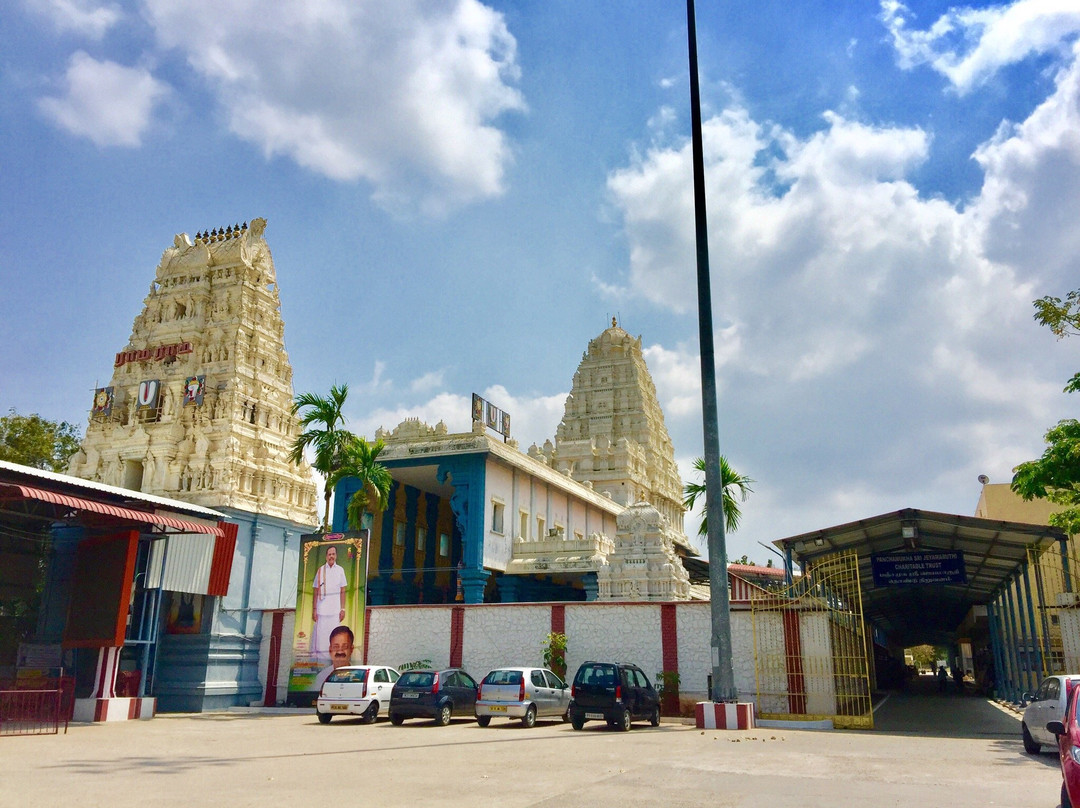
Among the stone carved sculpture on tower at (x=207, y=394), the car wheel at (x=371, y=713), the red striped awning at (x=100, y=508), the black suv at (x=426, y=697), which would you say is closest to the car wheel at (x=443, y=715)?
the black suv at (x=426, y=697)

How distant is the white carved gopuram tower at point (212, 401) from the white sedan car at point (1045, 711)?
2578 centimetres

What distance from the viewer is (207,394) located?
40.8 m

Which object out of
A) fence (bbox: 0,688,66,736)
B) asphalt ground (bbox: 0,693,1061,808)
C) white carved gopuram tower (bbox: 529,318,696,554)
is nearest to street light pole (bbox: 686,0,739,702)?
asphalt ground (bbox: 0,693,1061,808)

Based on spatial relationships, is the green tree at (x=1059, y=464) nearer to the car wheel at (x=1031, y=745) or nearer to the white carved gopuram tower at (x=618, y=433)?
the car wheel at (x=1031, y=745)

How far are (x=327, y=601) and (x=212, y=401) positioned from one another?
19280 mm

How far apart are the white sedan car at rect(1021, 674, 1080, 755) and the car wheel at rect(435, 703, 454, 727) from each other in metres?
11.4

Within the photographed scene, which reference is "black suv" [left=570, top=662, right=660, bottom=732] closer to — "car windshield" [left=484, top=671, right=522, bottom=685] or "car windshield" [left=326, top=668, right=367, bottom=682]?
"car windshield" [left=484, top=671, right=522, bottom=685]

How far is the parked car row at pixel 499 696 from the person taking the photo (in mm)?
17484

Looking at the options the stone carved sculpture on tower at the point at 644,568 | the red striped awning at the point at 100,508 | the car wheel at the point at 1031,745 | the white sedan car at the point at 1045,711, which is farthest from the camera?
the stone carved sculpture on tower at the point at 644,568

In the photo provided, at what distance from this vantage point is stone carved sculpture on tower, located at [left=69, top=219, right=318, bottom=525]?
3966 centimetres

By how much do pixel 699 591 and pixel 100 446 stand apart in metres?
29.5

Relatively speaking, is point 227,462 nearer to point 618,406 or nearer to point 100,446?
point 100,446

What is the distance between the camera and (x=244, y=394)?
41.4 metres

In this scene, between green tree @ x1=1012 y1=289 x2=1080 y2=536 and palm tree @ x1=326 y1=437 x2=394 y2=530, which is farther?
palm tree @ x1=326 y1=437 x2=394 y2=530
